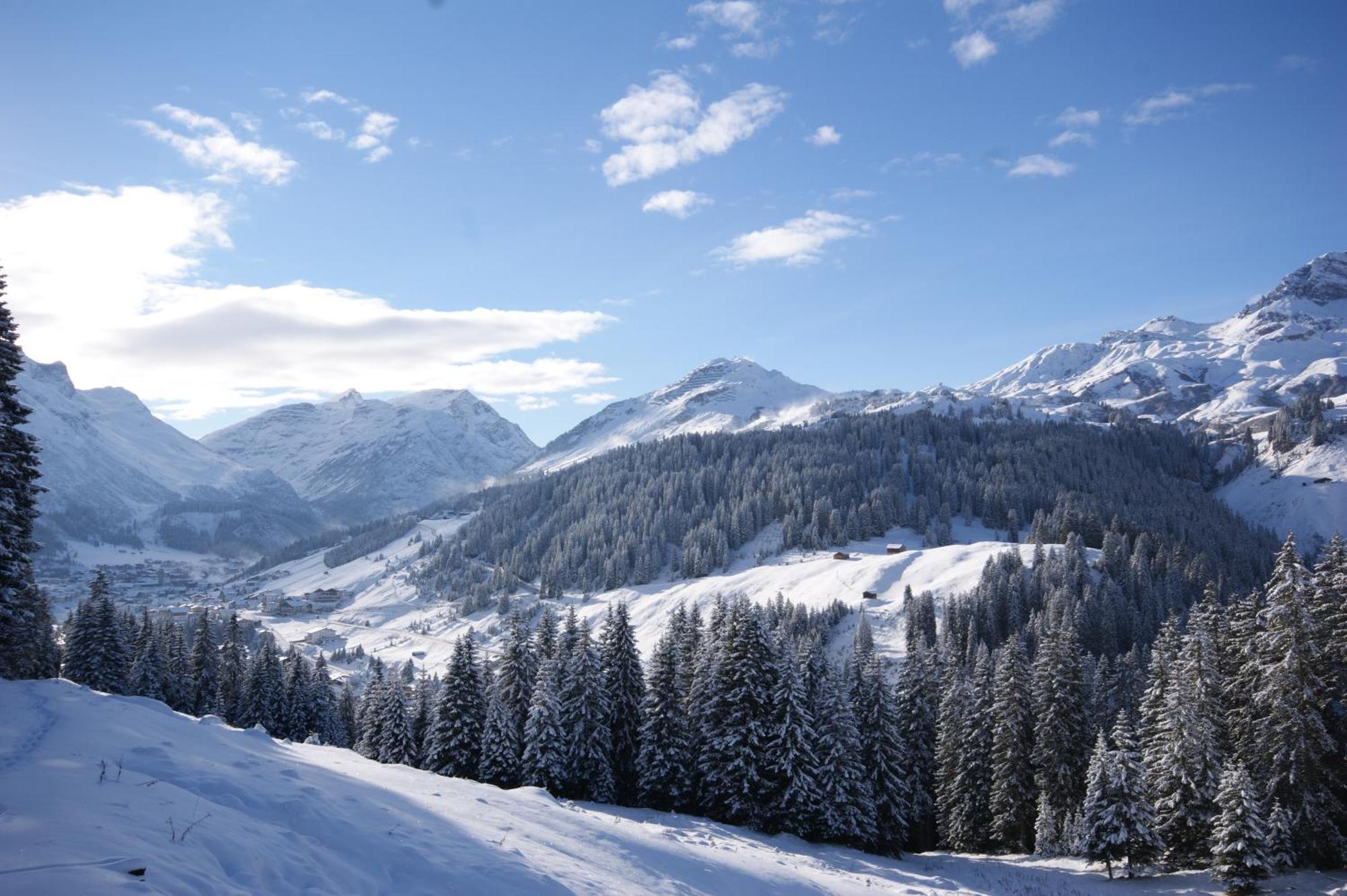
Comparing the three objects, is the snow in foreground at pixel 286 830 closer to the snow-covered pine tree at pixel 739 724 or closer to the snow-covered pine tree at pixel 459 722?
the snow-covered pine tree at pixel 739 724

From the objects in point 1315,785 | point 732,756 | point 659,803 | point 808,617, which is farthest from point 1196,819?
point 808,617

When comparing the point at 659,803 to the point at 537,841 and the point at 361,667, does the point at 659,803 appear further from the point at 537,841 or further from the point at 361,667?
the point at 361,667

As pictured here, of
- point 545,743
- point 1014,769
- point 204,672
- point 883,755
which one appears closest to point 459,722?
point 545,743

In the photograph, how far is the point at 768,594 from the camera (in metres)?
137

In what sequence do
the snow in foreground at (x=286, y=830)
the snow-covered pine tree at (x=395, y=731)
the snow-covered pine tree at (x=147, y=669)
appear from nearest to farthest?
the snow in foreground at (x=286, y=830)
the snow-covered pine tree at (x=395, y=731)
the snow-covered pine tree at (x=147, y=669)

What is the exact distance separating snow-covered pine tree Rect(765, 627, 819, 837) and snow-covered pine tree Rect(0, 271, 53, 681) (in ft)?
108

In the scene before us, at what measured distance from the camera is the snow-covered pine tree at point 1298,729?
27.7 meters

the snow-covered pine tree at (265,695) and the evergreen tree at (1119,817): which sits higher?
the evergreen tree at (1119,817)

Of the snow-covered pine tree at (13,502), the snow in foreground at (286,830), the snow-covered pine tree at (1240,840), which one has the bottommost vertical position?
the snow-covered pine tree at (1240,840)

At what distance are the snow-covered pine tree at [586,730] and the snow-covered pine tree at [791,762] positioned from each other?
976 centimetres

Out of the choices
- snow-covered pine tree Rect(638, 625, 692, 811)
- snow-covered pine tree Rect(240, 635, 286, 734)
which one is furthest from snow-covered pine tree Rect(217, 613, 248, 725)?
snow-covered pine tree Rect(638, 625, 692, 811)

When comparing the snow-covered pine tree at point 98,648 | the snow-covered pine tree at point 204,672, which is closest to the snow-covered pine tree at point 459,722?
the snow-covered pine tree at point 98,648

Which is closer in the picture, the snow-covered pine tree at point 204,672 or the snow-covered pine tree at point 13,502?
the snow-covered pine tree at point 13,502

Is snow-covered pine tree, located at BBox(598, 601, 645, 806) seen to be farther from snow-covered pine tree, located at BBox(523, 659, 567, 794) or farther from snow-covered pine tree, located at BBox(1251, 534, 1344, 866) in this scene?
→ snow-covered pine tree, located at BBox(1251, 534, 1344, 866)
